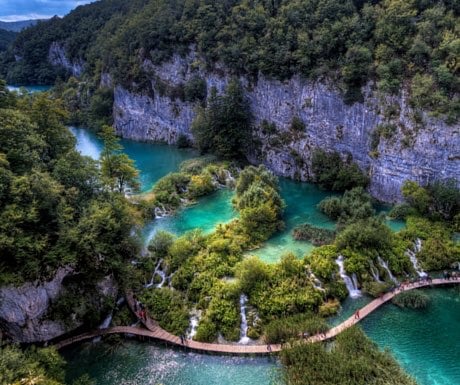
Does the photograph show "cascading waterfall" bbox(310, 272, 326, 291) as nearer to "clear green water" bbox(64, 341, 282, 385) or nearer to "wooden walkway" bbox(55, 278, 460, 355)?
"wooden walkway" bbox(55, 278, 460, 355)

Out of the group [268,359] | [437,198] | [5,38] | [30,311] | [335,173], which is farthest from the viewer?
[5,38]

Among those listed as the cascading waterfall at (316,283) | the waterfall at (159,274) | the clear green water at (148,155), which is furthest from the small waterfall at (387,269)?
the clear green water at (148,155)

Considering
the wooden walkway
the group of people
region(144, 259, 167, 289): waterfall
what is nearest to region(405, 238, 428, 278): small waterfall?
the group of people

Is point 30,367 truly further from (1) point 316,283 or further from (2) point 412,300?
(2) point 412,300

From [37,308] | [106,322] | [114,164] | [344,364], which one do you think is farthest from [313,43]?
[37,308]

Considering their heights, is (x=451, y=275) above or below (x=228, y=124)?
below

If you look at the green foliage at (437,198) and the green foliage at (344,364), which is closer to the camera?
the green foliage at (344,364)

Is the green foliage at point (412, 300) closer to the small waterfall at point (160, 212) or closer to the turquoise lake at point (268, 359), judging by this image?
the turquoise lake at point (268, 359)
